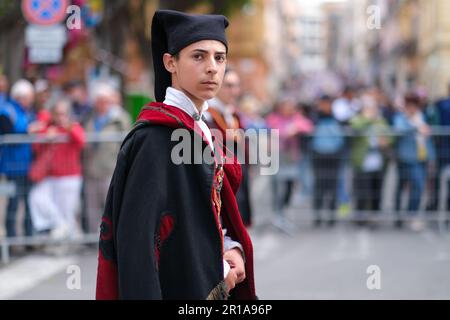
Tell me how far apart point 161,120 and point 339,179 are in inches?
328

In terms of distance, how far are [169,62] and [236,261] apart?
805 millimetres

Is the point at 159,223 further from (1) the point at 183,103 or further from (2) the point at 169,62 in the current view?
(2) the point at 169,62

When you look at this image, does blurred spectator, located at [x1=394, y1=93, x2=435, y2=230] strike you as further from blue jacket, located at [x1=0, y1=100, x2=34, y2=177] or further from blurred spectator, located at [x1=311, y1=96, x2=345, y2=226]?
blue jacket, located at [x1=0, y1=100, x2=34, y2=177]

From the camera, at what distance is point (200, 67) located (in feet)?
9.79

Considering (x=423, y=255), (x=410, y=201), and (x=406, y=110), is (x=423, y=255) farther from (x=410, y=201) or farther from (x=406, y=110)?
(x=406, y=110)

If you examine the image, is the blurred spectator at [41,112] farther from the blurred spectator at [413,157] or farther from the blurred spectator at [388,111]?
the blurred spectator at [388,111]

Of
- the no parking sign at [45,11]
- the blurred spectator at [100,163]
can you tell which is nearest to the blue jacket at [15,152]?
the blurred spectator at [100,163]

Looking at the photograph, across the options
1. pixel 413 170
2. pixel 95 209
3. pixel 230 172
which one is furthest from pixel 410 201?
pixel 230 172

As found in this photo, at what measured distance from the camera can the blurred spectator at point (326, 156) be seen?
10984 mm

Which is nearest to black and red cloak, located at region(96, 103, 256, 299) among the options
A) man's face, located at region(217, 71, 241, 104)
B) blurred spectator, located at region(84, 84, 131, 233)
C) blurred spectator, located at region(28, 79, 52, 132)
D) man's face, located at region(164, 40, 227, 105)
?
man's face, located at region(164, 40, 227, 105)

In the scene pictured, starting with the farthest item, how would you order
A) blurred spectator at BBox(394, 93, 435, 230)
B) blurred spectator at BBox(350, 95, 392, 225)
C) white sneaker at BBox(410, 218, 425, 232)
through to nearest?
white sneaker at BBox(410, 218, 425, 232), blurred spectator at BBox(350, 95, 392, 225), blurred spectator at BBox(394, 93, 435, 230)

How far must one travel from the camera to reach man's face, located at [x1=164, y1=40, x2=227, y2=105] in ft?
9.78

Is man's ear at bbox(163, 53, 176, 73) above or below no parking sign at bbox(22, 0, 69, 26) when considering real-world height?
below

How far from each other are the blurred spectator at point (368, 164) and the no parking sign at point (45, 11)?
5.04 metres
